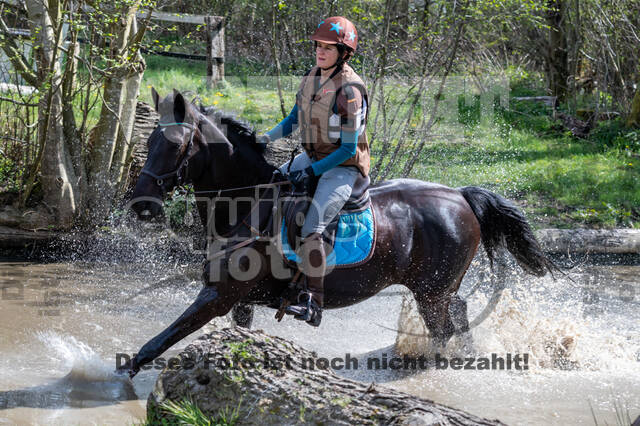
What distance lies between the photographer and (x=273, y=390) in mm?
3740

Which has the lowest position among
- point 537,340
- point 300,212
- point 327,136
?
point 537,340

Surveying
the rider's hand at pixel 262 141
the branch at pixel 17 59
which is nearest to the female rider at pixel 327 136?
the rider's hand at pixel 262 141

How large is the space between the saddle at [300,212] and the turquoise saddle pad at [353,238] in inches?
1.5

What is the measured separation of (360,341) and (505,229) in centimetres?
173

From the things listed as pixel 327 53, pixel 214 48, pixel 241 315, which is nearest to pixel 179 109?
pixel 327 53

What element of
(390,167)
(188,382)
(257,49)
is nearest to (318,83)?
(188,382)

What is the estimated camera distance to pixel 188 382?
12.9 ft

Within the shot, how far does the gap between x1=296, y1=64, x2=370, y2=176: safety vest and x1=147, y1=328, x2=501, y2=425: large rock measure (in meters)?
1.43

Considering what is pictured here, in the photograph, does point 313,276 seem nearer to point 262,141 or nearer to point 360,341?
point 262,141

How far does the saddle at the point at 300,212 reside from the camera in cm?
475

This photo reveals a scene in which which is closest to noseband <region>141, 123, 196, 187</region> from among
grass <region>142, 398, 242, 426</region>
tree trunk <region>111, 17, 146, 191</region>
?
grass <region>142, 398, 242, 426</region>

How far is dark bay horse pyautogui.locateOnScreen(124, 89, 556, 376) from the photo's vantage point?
451cm

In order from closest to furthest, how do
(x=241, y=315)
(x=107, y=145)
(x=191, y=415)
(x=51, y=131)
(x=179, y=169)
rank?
(x=191, y=415) < (x=179, y=169) < (x=241, y=315) < (x=51, y=131) < (x=107, y=145)

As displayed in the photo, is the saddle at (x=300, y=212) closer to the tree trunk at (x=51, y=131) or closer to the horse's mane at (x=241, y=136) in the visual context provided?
the horse's mane at (x=241, y=136)
